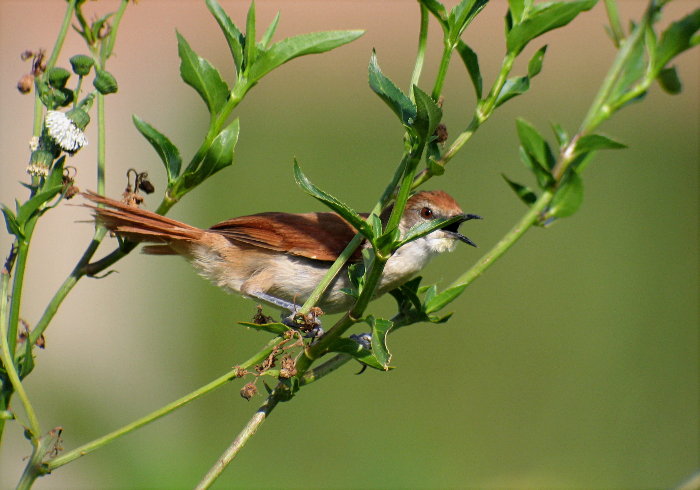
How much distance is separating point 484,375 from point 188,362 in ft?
9.57

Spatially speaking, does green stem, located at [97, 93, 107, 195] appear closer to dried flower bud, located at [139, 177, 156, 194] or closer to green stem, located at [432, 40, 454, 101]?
dried flower bud, located at [139, 177, 156, 194]

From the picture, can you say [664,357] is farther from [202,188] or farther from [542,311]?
[202,188]

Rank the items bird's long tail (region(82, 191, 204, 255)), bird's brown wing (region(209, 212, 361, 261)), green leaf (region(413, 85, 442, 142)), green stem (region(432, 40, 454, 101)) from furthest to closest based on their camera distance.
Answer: bird's brown wing (region(209, 212, 361, 261))
bird's long tail (region(82, 191, 204, 255))
green stem (region(432, 40, 454, 101))
green leaf (region(413, 85, 442, 142))

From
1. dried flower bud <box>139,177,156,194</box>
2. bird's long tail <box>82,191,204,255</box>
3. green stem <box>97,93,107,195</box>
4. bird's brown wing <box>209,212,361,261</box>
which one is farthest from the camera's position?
bird's brown wing <box>209,212,361,261</box>

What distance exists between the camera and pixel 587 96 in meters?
12.1

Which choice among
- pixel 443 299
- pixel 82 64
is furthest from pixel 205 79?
pixel 443 299

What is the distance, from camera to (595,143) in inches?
57.6

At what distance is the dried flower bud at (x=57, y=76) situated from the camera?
1638mm

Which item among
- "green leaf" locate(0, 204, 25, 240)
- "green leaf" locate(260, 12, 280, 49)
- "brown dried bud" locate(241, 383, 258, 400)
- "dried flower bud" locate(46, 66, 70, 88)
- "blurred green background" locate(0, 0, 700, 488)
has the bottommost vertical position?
"blurred green background" locate(0, 0, 700, 488)

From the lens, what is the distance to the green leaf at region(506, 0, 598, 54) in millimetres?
1489

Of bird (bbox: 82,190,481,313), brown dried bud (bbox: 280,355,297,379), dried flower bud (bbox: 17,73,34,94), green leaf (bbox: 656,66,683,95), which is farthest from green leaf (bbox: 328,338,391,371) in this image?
bird (bbox: 82,190,481,313)

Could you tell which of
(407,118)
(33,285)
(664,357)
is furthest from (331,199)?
(664,357)

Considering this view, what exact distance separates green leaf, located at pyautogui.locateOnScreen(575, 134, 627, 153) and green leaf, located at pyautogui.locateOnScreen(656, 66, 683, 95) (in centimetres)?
16

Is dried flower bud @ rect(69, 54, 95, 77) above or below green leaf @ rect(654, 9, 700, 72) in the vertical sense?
above
